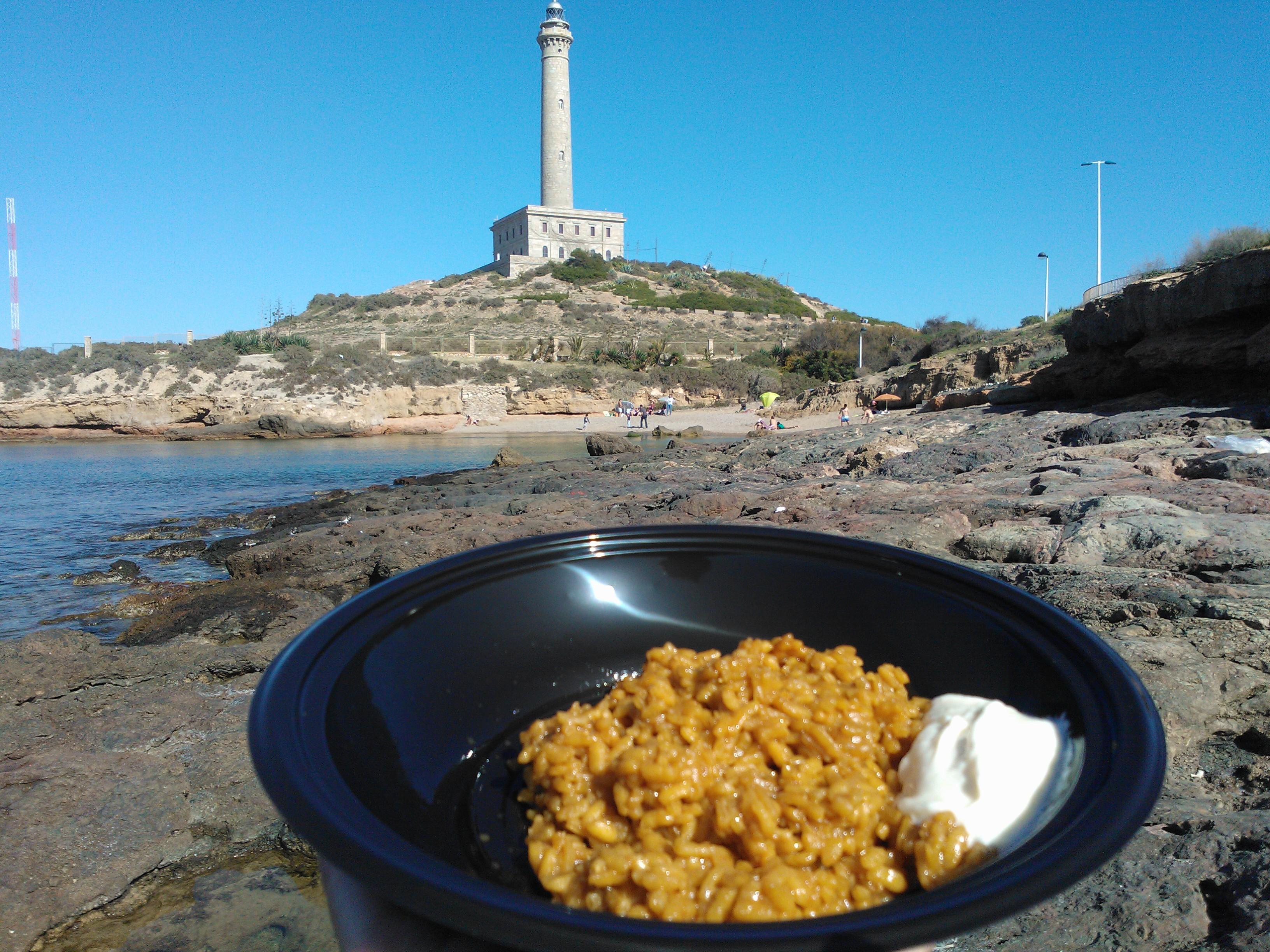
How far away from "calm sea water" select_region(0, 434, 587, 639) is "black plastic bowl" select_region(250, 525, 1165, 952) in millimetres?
6614

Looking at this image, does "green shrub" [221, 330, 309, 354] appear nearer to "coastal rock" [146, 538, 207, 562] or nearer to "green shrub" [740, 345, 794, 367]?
"green shrub" [740, 345, 794, 367]

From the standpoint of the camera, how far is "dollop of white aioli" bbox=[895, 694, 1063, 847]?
101 centimetres

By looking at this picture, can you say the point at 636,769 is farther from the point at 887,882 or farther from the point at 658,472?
the point at 658,472

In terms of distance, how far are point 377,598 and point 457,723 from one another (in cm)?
26

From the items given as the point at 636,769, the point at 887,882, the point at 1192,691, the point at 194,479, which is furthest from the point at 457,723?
the point at 194,479

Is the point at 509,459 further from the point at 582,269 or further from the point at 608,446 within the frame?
the point at 582,269

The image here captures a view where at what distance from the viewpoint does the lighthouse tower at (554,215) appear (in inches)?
2547

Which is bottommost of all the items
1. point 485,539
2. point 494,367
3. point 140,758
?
point 140,758

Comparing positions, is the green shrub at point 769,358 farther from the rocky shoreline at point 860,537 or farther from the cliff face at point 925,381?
the rocky shoreline at point 860,537

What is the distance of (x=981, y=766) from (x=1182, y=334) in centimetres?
1381

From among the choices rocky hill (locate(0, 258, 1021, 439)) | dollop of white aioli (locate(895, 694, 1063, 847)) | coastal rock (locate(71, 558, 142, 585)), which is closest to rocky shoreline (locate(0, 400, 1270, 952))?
dollop of white aioli (locate(895, 694, 1063, 847))

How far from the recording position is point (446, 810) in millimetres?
1190

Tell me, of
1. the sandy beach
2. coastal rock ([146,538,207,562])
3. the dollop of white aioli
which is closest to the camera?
the dollop of white aioli

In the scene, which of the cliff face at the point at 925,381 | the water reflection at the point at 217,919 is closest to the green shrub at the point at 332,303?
the cliff face at the point at 925,381
